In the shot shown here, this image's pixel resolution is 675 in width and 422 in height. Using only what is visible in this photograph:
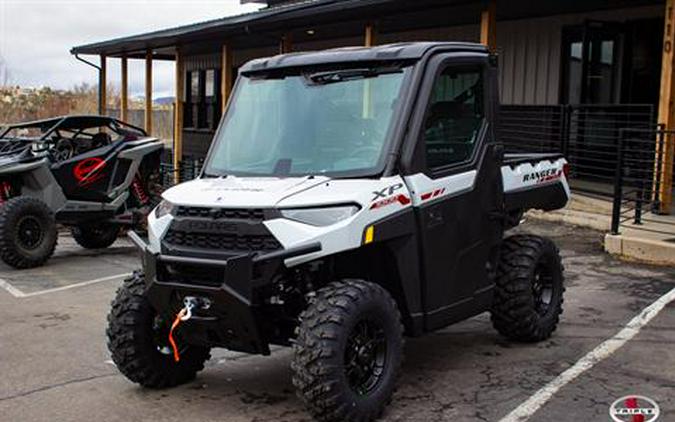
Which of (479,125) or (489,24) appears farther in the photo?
(489,24)

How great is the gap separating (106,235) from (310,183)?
26.7 feet

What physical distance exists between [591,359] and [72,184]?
24.5 ft

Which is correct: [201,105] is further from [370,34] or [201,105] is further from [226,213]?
[226,213]

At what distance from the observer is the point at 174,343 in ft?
15.7

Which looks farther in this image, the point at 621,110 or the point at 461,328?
the point at 621,110

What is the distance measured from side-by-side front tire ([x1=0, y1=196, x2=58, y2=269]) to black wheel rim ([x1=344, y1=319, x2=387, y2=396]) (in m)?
6.67

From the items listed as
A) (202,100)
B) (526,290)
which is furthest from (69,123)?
(202,100)

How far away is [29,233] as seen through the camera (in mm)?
9992

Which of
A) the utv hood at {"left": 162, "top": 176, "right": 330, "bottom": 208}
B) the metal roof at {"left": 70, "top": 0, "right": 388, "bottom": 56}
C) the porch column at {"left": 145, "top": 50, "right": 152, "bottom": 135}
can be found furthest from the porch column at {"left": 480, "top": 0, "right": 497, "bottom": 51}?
the porch column at {"left": 145, "top": 50, "right": 152, "bottom": 135}

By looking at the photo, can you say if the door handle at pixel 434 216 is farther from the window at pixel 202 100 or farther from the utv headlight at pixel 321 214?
the window at pixel 202 100

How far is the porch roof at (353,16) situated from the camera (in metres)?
12.8

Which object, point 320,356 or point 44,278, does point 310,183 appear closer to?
point 320,356

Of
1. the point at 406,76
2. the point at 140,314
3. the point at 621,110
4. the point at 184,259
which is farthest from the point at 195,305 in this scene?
the point at 621,110

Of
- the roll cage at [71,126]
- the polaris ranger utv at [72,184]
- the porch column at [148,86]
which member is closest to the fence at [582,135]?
the polaris ranger utv at [72,184]
